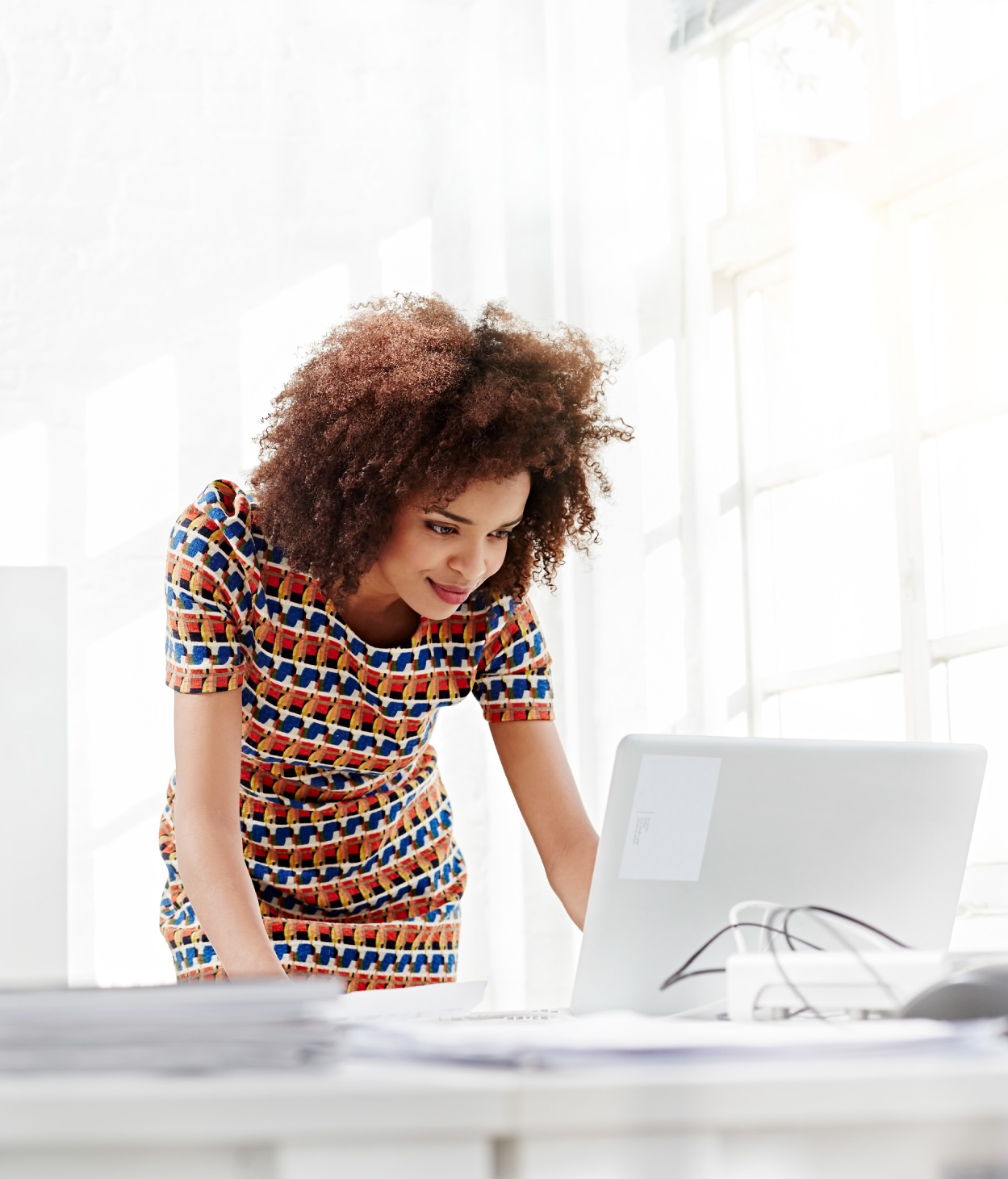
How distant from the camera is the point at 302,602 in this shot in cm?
162

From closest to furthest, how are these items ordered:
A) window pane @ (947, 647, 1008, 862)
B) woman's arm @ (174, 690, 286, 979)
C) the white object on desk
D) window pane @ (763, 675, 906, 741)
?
woman's arm @ (174, 690, 286, 979)
the white object on desk
window pane @ (947, 647, 1008, 862)
window pane @ (763, 675, 906, 741)

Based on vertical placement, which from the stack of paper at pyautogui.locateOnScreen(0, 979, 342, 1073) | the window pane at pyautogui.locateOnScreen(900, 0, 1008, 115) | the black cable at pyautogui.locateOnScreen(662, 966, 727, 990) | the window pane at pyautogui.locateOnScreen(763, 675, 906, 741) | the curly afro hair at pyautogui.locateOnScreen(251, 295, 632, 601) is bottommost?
the black cable at pyautogui.locateOnScreen(662, 966, 727, 990)

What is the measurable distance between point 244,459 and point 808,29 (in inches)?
57.0

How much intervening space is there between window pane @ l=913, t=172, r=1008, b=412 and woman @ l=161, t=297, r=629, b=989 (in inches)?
38.4

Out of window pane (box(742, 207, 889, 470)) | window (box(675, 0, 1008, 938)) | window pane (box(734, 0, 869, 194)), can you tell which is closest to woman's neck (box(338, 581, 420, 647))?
window (box(675, 0, 1008, 938))

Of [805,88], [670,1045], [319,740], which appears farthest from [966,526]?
[670,1045]

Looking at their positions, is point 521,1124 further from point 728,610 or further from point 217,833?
point 728,610

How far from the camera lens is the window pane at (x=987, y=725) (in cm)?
228

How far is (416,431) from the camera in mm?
1578

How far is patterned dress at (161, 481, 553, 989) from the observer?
1.55 metres

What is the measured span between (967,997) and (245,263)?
2577 mm

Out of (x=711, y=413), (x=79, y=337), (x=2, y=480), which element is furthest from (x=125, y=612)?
(x=711, y=413)

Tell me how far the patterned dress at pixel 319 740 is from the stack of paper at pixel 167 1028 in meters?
0.96

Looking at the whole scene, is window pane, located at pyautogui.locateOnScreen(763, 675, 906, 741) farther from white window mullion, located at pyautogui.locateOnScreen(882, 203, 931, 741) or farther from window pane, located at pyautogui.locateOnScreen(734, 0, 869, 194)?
window pane, located at pyautogui.locateOnScreen(734, 0, 869, 194)
